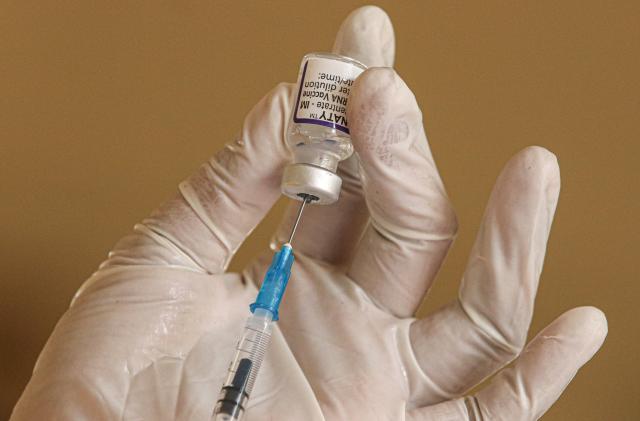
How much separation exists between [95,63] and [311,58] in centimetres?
97

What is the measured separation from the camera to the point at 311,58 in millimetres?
993

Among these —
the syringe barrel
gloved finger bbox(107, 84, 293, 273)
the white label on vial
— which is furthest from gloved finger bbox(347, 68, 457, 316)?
the syringe barrel

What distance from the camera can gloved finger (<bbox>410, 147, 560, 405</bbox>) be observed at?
1.03m

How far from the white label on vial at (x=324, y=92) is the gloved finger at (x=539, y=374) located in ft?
1.21

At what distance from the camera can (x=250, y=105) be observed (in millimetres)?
1852

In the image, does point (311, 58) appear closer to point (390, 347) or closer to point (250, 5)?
point (390, 347)

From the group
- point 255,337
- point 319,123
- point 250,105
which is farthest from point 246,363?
point 250,105

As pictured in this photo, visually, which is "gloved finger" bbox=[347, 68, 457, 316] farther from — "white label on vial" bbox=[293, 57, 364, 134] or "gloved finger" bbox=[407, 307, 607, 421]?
"gloved finger" bbox=[407, 307, 607, 421]

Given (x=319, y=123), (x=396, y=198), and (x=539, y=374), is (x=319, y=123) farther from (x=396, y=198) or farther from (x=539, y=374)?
(x=539, y=374)

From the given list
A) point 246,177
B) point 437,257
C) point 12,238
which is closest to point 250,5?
point 12,238

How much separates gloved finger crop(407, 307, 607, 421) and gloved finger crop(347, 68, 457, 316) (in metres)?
0.15

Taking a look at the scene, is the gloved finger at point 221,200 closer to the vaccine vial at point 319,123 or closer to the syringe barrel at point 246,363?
the vaccine vial at point 319,123

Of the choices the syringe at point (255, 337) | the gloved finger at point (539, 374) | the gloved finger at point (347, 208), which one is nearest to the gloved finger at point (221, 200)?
the gloved finger at point (347, 208)

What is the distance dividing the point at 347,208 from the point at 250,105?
0.71 m
